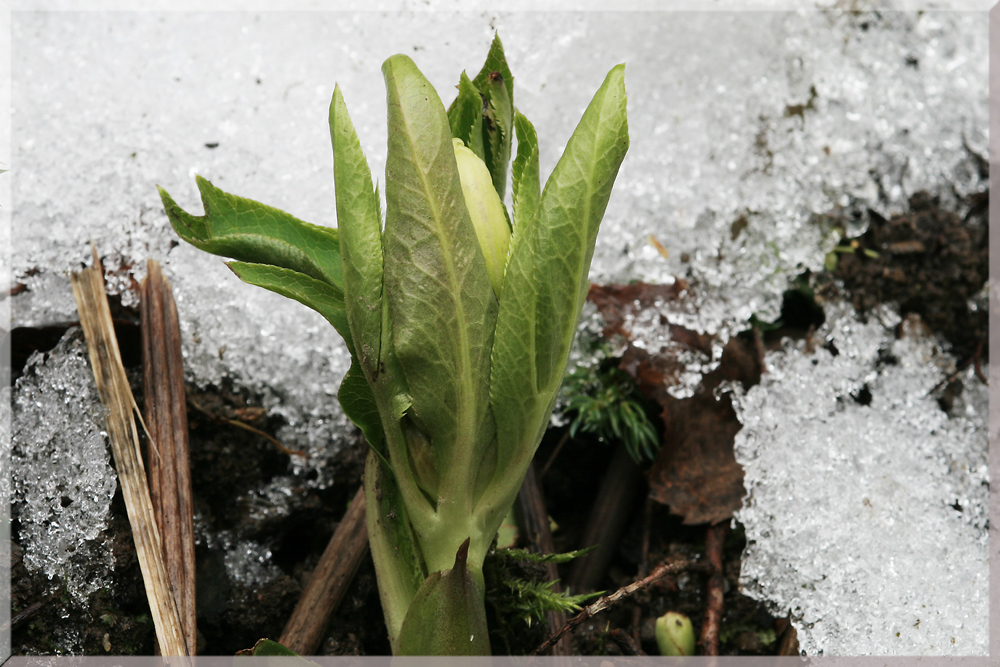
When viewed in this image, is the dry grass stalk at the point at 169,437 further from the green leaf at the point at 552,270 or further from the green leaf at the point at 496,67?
the green leaf at the point at 496,67

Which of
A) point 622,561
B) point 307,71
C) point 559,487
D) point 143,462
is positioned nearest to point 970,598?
point 622,561

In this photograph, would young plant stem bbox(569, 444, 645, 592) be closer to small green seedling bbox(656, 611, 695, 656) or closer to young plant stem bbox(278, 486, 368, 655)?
small green seedling bbox(656, 611, 695, 656)

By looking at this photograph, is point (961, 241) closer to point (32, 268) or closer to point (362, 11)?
point (362, 11)

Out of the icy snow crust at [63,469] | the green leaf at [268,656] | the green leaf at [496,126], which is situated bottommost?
the green leaf at [268,656]

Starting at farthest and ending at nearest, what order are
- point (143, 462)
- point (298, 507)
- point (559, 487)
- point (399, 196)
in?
point (559, 487) < point (298, 507) < point (143, 462) < point (399, 196)

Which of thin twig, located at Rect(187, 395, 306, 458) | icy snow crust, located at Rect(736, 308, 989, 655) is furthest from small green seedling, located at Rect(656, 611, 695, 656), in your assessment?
thin twig, located at Rect(187, 395, 306, 458)

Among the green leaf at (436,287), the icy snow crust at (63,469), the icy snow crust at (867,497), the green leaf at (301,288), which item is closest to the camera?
the green leaf at (436,287)

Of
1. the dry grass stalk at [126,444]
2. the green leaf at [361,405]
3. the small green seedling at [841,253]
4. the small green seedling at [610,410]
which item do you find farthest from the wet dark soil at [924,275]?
the dry grass stalk at [126,444]

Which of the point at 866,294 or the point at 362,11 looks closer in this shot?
the point at 866,294
